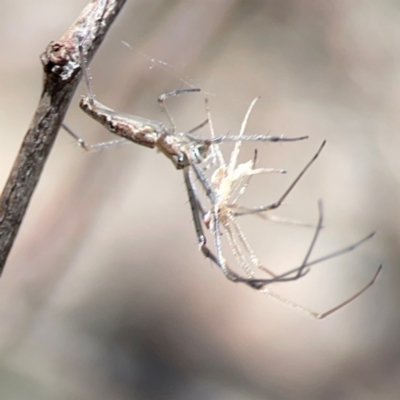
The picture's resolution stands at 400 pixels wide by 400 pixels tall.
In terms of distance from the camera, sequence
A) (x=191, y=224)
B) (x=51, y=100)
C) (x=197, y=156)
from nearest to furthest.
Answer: (x=51, y=100), (x=197, y=156), (x=191, y=224)

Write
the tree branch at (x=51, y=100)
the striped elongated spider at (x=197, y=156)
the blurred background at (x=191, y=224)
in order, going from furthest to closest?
the blurred background at (x=191, y=224)
the striped elongated spider at (x=197, y=156)
the tree branch at (x=51, y=100)

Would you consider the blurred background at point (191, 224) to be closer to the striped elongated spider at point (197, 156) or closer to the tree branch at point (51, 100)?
the striped elongated spider at point (197, 156)

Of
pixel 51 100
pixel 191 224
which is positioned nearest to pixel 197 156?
pixel 51 100

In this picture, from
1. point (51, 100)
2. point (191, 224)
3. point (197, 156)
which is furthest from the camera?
point (191, 224)

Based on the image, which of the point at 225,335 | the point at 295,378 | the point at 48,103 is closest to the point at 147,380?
the point at 225,335

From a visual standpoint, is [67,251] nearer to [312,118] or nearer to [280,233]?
[280,233]

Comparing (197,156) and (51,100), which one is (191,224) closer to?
(197,156)

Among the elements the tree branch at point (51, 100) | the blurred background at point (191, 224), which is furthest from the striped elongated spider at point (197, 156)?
the blurred background at point (191, 224)
